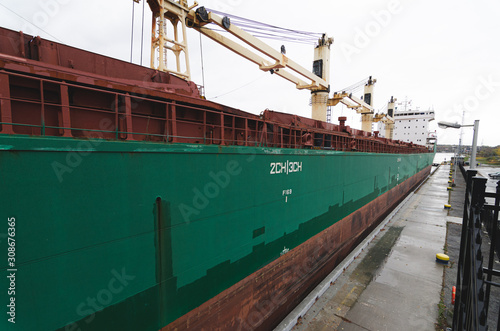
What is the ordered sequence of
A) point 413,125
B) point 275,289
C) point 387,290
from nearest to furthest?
point 275,289
point 387,290
point 413,125

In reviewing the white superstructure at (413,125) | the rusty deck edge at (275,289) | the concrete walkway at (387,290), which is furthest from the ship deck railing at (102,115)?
the white superstructure at (413,125)

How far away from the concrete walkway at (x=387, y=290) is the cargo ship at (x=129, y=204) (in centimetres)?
153

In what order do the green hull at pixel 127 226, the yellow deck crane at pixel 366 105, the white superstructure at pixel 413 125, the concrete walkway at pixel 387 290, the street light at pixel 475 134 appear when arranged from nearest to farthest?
the green hull at pixel 127 226
the concrete walkway at pixel 387 290
the street light at pixel 475 134
the yellow deck crane at pixel 366 105
the white superstructure at pixel 413 125

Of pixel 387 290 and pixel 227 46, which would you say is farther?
pixel 227 46

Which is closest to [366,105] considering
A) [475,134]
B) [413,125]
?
[475,134]

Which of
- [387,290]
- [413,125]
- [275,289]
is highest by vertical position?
[413,125]

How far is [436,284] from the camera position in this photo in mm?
9555

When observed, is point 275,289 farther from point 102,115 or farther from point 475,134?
point 475,134

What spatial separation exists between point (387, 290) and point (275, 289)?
4906 mm

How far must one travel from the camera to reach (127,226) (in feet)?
13.6

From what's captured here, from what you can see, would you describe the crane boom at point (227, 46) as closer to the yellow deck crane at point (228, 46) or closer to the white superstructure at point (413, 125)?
the yellow deck crane at point (228, 46)

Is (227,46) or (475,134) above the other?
(227,46)

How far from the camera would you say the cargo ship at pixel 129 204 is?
3264mm

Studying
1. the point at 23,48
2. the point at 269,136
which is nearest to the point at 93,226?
the point at 23,48
